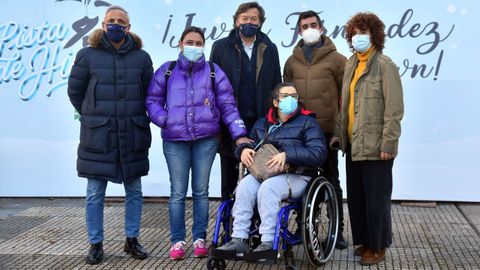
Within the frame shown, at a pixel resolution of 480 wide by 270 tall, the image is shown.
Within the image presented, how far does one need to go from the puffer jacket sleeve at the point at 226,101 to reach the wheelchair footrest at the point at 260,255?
98cm

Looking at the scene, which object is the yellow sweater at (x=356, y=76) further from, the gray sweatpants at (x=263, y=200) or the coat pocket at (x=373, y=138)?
the gray sweatpants at (x=263, y=200)

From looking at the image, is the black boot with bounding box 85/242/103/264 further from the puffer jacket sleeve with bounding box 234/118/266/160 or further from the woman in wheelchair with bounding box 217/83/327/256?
the puffer jacket sleeve with bounding box 234/118/266/160

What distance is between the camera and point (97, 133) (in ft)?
17.9

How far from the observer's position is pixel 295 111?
211 inches

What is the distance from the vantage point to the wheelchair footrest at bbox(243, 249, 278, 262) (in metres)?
4.88

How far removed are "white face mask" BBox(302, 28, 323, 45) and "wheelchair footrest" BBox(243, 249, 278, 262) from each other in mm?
1756

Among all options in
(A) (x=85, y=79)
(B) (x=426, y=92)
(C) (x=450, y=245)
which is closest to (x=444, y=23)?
(B) (x=426, y=92)

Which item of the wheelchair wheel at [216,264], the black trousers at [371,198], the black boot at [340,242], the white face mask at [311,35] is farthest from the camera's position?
the black boot at [340,242]

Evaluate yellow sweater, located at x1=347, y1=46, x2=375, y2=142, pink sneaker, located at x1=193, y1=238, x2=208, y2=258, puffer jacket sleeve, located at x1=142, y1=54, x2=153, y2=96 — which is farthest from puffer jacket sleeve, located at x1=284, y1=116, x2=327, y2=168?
puffer jacket sleeve, located at x1=142, y1=54, x2=153, y2=96

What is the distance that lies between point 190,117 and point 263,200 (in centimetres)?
89

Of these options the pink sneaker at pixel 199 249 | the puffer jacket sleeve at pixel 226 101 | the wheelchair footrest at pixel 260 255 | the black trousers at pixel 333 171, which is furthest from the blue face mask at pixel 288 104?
the pink sneaker at pixel 199 249

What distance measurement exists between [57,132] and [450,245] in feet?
14.3

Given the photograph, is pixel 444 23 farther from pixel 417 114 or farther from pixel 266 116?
pixel 266 116

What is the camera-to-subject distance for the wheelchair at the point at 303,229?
497cm
